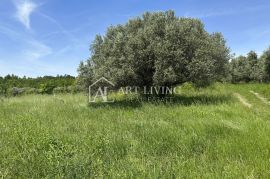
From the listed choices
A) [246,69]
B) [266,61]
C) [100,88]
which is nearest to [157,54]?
[100,88]

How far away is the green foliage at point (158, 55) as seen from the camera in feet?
54.2

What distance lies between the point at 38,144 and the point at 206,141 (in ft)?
12.9

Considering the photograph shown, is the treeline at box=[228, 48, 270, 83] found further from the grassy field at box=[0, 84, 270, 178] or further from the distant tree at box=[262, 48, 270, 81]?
the grassy field at box=[0, 84, 270, 178]

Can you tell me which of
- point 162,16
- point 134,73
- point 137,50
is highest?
point 162,16

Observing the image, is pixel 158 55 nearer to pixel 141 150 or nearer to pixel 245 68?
pixel 141 150

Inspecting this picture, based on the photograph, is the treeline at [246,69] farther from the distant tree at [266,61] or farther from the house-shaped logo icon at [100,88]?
the house-shaped logo icon at [100,88]

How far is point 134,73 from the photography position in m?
16.8

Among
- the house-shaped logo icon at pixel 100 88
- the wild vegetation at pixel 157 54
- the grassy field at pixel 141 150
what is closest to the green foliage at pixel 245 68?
the wild vegetation at pixel 157 54

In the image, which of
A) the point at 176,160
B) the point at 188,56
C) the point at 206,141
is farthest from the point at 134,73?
the point at 176,160

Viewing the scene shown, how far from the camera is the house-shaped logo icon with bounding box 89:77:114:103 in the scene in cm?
1747

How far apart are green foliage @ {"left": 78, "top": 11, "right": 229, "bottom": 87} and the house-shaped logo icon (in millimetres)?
330

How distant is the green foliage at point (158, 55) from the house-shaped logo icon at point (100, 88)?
33 cm

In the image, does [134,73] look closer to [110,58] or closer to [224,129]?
[110,58]

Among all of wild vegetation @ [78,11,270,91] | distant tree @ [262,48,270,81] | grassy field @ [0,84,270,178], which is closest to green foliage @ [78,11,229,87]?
wild vegetation @ [78,11,270,91]
